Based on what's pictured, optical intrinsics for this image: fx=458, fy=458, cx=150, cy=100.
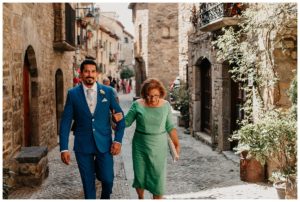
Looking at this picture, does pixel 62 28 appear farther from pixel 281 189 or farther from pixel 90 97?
pixel 281 189

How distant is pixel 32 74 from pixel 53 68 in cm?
199

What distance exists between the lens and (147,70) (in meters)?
25.9

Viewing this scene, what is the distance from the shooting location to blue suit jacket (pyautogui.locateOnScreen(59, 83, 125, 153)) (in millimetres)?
4672

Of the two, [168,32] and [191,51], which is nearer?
[191,51]

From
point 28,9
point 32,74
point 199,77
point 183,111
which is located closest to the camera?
point 28,9

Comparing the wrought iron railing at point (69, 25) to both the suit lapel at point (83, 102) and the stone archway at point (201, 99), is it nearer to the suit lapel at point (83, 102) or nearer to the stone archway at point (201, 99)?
the stone archway at point (201, 99)

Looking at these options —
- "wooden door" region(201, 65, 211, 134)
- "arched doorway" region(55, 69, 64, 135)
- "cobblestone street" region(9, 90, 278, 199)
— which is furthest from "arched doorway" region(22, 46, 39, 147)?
"wooden door" region(201, 65, 211, 134)

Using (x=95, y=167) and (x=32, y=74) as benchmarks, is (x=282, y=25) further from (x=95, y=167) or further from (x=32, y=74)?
(x=32, y=74)

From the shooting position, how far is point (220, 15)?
907 centimetres

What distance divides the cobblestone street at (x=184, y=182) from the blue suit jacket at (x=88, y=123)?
1671 millimetres

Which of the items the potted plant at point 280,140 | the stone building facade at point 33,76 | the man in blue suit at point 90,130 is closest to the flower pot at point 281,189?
the potted plant at point 280,140

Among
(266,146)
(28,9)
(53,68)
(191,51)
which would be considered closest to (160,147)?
(266,146)

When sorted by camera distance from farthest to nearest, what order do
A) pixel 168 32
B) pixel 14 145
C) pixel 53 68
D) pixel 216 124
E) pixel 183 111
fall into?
pixel 168 32 → pixel 183 111 → pixel 53 68 → pixel 216 124 → pixel 14 145

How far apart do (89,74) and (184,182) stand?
122 inches
